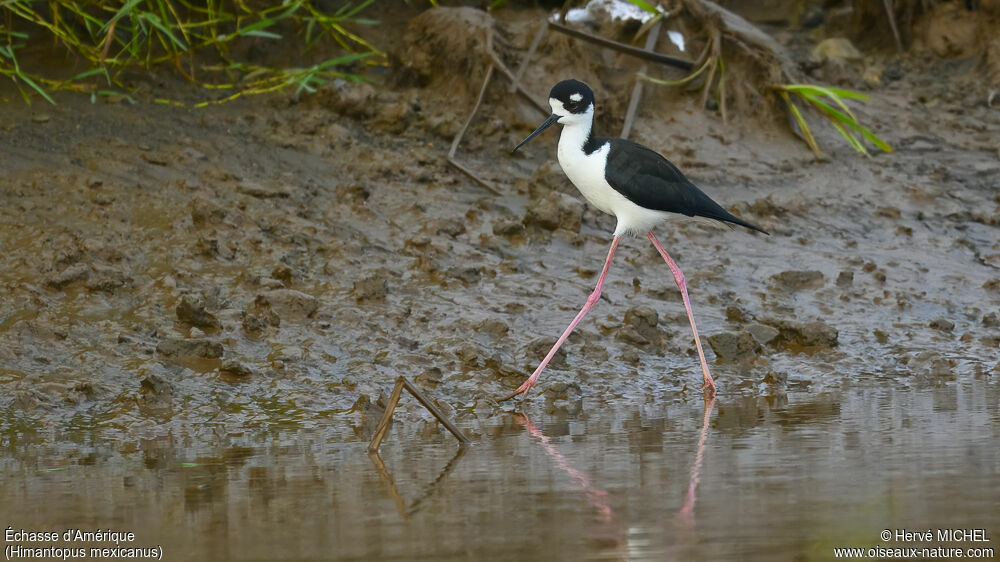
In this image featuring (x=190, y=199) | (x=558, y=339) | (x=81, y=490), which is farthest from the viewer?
(x=190, y=199)

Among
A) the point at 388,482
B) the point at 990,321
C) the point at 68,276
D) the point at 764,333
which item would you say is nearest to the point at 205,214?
the point at 68,276

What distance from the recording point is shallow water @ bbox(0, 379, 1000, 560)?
9.16 feet

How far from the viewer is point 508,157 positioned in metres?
7.71

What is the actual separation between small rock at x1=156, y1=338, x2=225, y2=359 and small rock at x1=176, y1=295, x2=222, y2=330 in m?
0.22

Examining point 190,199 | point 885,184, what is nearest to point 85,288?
point 190,199

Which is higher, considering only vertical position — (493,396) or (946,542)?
(493,396)

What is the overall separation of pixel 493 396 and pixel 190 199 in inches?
86.7

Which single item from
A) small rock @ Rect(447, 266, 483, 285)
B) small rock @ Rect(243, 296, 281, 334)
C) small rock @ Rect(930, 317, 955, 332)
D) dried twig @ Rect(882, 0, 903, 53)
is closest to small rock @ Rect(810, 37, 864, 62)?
dried twig @ Rect(882, 0, 903, 53)

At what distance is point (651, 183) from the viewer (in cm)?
572

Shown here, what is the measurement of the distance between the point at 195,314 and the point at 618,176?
203cm

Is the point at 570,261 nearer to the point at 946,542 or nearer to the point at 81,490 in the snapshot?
the point at 81,490

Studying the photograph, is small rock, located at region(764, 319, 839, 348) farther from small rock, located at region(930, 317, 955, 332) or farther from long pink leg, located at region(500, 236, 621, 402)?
long pink leg, located at region(500, 236, 621, 402)

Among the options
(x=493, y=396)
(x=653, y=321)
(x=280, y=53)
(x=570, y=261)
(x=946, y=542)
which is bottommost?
(x=946, y=542)

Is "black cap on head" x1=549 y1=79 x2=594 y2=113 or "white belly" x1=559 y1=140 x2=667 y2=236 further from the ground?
"black cap on head" x1=549 y1=79 x2=594 y2=113
